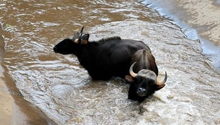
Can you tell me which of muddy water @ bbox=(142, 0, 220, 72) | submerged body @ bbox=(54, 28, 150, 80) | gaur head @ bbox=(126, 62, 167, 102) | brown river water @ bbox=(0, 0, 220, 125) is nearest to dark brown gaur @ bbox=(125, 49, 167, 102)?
gaur head @ bbox=(126, 62, 167, 102)

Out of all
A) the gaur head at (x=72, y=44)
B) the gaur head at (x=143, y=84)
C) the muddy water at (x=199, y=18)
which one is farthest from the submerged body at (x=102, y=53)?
the muddy water at (x=199, y=18)

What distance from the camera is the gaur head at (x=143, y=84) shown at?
7.16 metres

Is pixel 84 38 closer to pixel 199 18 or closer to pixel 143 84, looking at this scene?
pixel 143 84

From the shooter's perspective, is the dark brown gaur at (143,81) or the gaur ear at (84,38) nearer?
the dark brown gaur at (143,81)

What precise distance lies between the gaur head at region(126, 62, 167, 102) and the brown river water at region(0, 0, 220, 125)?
0.75 ft

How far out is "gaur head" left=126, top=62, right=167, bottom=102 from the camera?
7.16 m

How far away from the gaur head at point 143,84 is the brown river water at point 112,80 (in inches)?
9.0

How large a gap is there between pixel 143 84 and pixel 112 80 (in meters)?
1.64

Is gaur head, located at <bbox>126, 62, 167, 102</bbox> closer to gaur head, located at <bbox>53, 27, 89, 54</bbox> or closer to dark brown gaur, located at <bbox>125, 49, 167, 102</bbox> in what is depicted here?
dark brown gaur, located at <bbox>125, 49, 167, 102</bbox>

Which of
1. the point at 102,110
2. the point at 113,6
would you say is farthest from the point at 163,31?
the point at 102,110

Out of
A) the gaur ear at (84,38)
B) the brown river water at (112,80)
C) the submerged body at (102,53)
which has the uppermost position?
the gaur ear at (84,38)

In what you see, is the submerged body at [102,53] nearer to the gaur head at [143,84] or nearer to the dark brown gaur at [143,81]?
the dark brown gaur at [143,81]

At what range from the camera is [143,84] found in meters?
7.18

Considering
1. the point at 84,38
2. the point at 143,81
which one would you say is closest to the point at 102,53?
the point at 84,38
